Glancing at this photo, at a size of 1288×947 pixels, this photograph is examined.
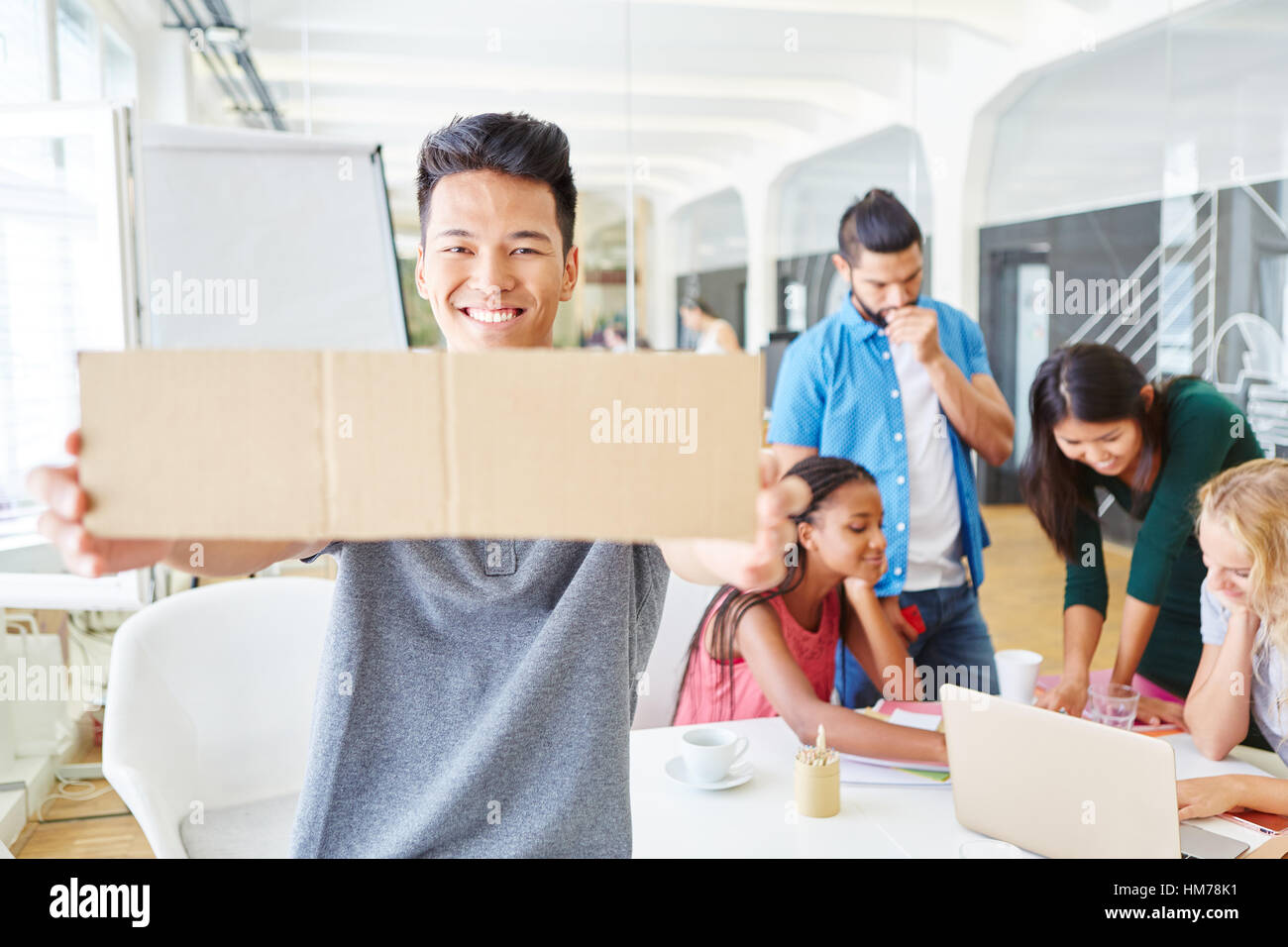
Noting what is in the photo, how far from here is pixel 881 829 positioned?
136cm

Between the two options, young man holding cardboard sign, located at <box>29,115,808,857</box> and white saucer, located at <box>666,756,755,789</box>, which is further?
white saucer, located at <box>666,756,755,789</box>

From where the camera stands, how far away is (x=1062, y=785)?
4.03 ft

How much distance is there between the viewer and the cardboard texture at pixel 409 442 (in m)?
0.46

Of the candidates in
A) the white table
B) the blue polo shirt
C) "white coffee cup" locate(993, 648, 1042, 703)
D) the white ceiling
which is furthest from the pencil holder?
the white ceiling

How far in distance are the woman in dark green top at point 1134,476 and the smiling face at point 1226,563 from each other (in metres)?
0.46

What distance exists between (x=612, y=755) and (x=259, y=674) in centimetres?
128

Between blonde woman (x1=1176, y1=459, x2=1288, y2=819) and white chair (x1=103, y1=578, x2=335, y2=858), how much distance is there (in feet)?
5.45

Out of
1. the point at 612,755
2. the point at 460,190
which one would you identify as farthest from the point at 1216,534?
the point at 460,190

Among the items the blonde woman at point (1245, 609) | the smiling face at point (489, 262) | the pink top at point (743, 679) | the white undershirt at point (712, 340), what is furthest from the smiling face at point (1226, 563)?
the white undershirt at point (712, 340)

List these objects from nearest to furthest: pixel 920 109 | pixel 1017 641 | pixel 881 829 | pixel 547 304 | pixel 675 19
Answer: pixel 547 304, pixel 881 829, pixel 1017 641, pixel 675 19, pixel 920 109

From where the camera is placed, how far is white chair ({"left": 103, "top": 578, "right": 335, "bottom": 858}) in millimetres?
1719

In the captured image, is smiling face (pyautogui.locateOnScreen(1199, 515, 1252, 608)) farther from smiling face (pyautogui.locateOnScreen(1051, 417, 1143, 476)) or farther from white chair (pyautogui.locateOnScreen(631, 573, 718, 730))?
white chair (pyautogui.locateOnScreen(631, 573, 718, 730))

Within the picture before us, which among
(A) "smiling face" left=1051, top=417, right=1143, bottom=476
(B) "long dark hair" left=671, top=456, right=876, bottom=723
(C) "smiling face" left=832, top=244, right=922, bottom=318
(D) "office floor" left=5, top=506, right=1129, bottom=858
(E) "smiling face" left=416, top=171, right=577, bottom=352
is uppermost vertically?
(C) "smiling face" left=832, top=244, right=922, bottom=318
